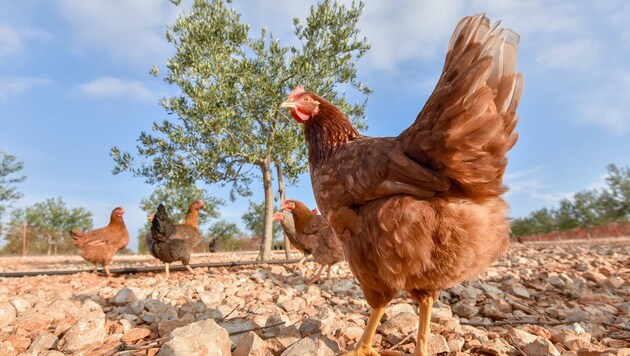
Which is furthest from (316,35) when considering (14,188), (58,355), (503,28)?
(14,188)

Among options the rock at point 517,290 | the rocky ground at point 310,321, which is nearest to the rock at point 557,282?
the rocky ground at point 310,321

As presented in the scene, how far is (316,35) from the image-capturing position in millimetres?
9836

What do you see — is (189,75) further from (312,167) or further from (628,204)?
(628,204)

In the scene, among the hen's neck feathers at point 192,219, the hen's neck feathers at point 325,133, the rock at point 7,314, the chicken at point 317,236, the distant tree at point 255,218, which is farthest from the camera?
the distant tree at point 255,218

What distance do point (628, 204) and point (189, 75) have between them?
35.9 m

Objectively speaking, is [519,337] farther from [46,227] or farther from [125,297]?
[46,227]

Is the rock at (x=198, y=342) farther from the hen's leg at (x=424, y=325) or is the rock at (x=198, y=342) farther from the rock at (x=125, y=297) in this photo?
the rock at (x=125, y=297)

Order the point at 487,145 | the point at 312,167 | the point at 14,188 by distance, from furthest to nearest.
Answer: the point at 14,188 → the point at 312,167 → the point at 487,145

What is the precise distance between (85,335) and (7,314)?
1.23 m

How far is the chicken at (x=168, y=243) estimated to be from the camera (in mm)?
6941

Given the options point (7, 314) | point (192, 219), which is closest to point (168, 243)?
point (192, 219)

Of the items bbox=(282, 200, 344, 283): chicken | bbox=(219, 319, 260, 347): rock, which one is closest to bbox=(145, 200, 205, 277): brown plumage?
bbox=(282, 200, 344, 283): chicken

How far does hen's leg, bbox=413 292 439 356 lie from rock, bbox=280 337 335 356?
557mm

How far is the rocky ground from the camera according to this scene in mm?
2064
